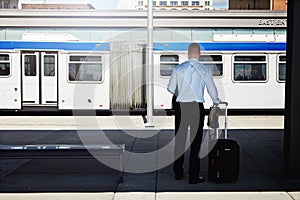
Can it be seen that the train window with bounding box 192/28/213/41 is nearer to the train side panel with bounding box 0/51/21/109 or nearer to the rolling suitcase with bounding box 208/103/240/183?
the train side panel with bounding box 0/51/21/109

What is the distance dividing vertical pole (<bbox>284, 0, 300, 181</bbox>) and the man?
1.09m

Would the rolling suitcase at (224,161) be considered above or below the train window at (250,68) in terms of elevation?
below

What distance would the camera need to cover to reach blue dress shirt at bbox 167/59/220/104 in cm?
687

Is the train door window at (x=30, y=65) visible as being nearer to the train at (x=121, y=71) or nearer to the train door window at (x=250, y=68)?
the train at (x=121, y=71)

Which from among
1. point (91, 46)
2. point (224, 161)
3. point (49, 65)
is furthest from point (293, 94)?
point (49, 65)

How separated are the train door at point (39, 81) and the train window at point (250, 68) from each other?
22.6 ft

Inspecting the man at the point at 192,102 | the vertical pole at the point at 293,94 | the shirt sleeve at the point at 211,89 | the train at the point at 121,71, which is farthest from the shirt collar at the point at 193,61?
the train at the point at 121,71

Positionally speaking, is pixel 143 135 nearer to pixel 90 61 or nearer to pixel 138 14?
pixel 90 61

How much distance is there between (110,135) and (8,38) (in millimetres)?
9439

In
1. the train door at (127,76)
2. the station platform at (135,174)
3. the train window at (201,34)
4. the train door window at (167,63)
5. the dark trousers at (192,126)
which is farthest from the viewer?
the train window at (201,34)

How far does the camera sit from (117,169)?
317 inches

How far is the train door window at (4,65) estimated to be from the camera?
59.2ft

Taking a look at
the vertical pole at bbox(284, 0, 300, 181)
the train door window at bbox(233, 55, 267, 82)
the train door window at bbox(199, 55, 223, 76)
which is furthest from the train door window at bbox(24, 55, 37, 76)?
the vertical pole at bbox(284, 0, 300, 181)

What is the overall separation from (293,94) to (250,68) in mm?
11542
